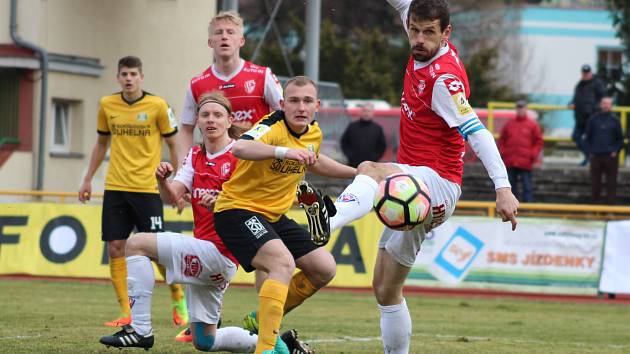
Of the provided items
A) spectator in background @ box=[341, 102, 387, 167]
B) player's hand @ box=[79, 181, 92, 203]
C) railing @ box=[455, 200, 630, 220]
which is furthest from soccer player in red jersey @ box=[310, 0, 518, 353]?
spectator in background @ box=[341, 102, 387, 167]

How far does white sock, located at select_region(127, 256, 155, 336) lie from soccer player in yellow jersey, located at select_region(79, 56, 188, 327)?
259cm

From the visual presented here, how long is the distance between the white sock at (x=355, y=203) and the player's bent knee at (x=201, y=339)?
1.42 meters

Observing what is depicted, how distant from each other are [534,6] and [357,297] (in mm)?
42667

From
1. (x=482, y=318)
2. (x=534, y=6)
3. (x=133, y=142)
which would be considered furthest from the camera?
(x=534, y=6)

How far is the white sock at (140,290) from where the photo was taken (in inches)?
362

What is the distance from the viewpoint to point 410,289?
17672 mm

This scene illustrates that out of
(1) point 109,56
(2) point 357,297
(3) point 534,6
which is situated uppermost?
(3) point 534,6

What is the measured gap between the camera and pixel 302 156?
7.97 m

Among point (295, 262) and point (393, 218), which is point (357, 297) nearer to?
point (295, 262)

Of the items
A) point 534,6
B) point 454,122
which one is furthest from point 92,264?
point 534,6

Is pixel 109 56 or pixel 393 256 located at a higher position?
pixel 109 56

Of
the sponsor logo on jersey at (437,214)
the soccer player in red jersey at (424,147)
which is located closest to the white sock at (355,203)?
the soccer player in red jersey at (424,147)

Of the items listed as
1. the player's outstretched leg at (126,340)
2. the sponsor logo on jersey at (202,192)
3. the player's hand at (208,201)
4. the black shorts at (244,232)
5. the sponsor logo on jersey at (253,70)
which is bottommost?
the player's outstretched leg at (126,340)

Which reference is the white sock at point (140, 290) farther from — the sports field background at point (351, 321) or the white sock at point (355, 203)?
the white sock at point (355, 203)
